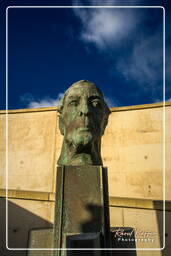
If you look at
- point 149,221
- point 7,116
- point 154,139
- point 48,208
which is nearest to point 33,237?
point 48,208

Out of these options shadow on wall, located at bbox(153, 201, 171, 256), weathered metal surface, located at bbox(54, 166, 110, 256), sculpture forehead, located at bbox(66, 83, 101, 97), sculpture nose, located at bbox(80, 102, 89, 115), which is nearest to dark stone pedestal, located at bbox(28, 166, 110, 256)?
weathered metal surface, located at bbox(54, 166, 110, 256)

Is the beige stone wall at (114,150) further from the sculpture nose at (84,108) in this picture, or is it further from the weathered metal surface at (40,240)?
the sculpture nose at (84,108)

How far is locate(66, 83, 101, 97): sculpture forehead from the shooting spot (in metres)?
2.87

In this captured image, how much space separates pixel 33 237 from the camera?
2787 millimetres

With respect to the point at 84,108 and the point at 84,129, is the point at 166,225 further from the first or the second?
the point at 84,108

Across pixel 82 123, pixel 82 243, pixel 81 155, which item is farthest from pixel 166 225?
pixel 82 243

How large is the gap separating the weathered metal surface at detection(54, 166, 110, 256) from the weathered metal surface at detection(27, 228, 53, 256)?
1.57 feet

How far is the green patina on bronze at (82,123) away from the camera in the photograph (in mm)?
2646

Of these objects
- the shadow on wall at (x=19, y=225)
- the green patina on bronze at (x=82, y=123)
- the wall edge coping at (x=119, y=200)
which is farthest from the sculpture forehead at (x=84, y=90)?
the shadow on wall at (x=19, y=225)

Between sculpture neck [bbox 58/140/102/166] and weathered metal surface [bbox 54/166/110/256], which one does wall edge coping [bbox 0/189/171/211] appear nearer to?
sculpture neck [bbox 58/140/102/166]

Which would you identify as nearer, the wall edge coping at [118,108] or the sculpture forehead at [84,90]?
the sculpture forehead at [84,90]

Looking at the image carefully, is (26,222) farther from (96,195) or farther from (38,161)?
(38,161)

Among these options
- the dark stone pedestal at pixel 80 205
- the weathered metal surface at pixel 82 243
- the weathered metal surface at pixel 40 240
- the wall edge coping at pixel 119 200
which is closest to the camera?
the weathered metal surface at pixel 82 243

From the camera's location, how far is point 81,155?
105 inches
